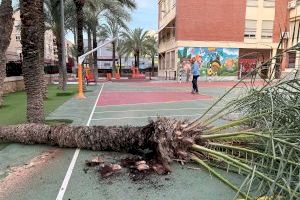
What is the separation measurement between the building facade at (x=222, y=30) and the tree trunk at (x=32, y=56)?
31.1 meters

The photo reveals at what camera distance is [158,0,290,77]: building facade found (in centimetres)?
4100

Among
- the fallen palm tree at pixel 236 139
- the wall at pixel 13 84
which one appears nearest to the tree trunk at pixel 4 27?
the wall at pixel 13 84

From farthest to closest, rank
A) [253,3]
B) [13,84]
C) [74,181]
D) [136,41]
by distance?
[136,41], [253,3], [13,84], [74,181]

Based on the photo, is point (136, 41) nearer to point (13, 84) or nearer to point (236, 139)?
point (13, 84)

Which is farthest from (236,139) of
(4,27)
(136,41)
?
(136,41)

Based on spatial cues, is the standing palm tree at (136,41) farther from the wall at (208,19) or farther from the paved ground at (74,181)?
the paved ground at (74,181)

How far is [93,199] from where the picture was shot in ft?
16.0

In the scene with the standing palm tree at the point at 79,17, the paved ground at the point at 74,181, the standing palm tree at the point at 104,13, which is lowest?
the paved ground at the point at 74,181

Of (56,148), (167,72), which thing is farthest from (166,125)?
(167,72)

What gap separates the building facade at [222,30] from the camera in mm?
41000

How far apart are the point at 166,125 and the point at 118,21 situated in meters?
34.0

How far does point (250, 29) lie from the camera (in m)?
42.7

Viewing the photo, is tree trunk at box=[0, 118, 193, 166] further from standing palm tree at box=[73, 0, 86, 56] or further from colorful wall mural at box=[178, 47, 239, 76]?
colorful wall mural at box=[178, 47, 239, 76]

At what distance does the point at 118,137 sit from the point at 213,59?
3651cm
